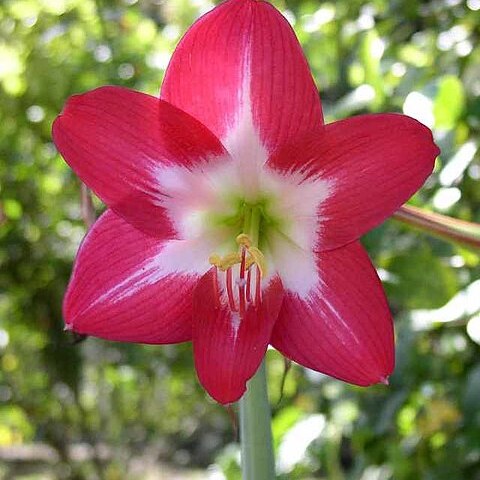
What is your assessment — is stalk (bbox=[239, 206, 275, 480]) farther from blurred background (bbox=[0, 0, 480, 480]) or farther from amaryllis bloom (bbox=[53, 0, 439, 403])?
blurred background (bbox=[0, 0, 480, 480])

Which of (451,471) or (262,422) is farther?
(451,471)

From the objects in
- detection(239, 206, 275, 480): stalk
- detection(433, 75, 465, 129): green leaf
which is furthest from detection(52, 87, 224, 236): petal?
detection(433, 75, 465, 129): green leaf

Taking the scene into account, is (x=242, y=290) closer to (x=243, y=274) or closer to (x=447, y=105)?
(x=243, y=274)

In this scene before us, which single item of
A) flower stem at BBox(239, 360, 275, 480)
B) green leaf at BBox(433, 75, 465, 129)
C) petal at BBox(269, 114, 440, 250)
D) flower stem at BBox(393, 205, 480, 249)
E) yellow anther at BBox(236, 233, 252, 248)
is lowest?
green leaf at BBox(433, 75, 465, 129)

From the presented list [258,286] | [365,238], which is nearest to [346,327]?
[258,286]

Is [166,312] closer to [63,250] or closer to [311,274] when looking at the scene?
[311,274]

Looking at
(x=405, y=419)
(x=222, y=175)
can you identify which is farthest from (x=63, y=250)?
(x=222, y=175)

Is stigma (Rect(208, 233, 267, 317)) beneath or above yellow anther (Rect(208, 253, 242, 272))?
beneath
